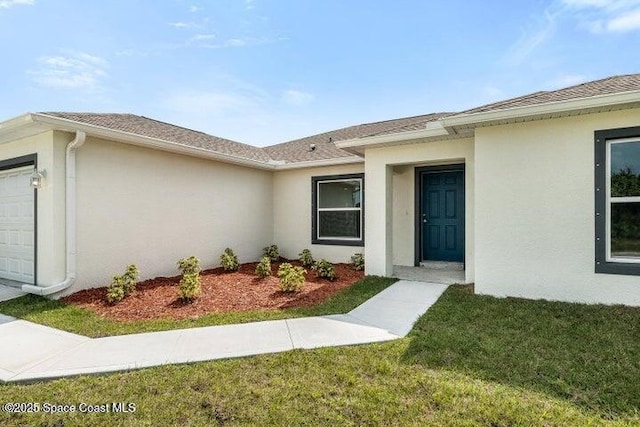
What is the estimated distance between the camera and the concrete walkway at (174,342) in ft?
11.8

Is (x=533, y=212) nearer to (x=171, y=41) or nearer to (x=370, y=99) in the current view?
(x=370, y=99)

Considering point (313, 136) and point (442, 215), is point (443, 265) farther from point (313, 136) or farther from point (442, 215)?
point (313, 136)

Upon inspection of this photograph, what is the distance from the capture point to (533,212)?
225 inches

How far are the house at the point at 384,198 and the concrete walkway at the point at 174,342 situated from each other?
203 centimetres

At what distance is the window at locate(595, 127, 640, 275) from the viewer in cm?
514

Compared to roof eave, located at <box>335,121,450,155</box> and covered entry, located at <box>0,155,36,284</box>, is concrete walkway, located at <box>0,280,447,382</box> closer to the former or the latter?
covered entry, located at <box>0,155,36,284</box>

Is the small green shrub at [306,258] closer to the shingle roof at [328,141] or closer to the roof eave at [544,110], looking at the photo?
the shingle roof at [328,141]

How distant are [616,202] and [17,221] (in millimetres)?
11551

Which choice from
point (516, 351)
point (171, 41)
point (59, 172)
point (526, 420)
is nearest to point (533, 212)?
point (516, 351)

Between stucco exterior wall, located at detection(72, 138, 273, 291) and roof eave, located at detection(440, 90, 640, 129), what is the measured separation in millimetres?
6180

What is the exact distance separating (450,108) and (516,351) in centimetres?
1015

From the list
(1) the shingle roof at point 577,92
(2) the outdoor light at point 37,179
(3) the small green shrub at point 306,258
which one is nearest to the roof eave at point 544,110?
(1) the shingle roof at point 577,92

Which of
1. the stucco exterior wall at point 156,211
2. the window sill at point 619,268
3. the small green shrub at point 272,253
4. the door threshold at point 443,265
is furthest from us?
the small green shrub at point 272,253

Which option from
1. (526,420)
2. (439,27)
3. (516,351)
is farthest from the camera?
(439,27)
